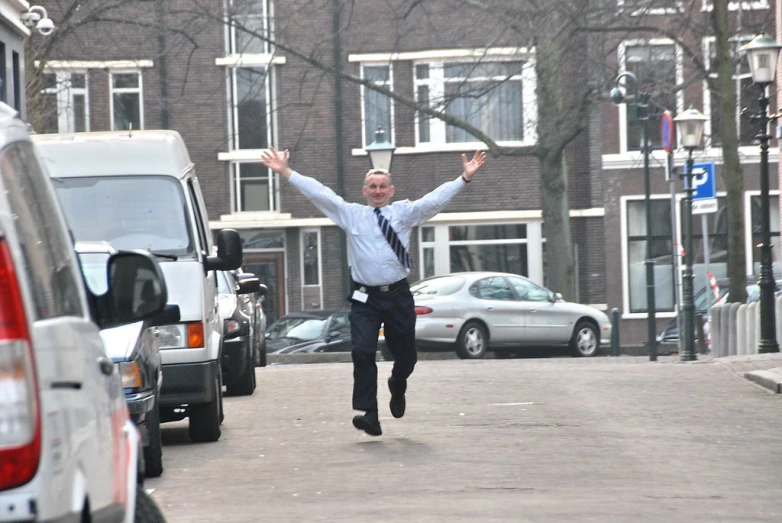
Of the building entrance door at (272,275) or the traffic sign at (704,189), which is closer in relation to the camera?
the traffic sign at (704,189)

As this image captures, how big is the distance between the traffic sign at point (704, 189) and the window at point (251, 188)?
50.7 feet

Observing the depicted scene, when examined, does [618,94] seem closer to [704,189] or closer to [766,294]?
[704,189]

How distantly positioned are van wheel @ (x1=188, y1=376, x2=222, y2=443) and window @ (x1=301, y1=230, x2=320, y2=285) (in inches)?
1059

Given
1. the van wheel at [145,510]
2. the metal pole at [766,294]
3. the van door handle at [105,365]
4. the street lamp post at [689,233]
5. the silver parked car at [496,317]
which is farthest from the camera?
the silver parked car at [496,317]

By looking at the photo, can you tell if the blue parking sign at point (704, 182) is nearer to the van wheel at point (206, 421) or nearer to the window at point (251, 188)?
the van wheel at point (206, 421)

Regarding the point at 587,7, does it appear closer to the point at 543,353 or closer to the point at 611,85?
the point at 611,85

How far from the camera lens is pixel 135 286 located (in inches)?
163

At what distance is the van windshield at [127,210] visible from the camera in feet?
35.4

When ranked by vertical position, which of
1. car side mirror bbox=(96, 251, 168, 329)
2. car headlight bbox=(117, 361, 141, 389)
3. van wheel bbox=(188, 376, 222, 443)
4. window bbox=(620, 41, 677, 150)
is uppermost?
window bbox=(620, 41, 677, 150)

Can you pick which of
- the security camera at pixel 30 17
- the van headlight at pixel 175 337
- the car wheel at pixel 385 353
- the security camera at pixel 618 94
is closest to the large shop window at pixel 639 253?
the security camera at pixel 618 94

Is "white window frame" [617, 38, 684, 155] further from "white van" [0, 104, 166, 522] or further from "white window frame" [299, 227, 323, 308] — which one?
"white van" [0, 104, 166, 522]

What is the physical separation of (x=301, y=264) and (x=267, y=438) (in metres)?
27.0

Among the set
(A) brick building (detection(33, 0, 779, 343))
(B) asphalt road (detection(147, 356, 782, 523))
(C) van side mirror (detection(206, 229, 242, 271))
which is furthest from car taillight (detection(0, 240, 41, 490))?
(A) brick building (detection(33, 0, 779, 343))

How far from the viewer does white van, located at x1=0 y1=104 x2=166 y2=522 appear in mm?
2863
